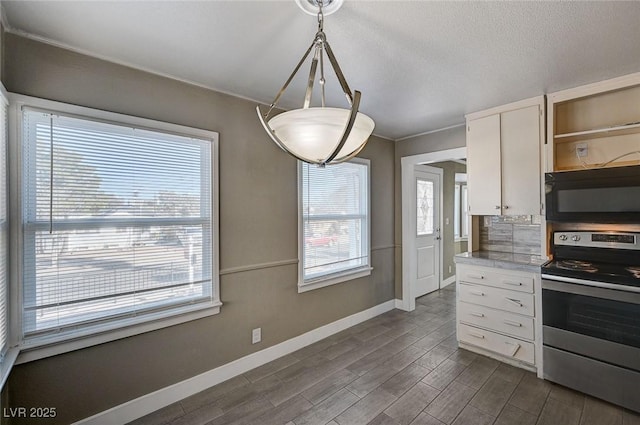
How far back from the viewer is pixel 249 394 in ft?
7.54

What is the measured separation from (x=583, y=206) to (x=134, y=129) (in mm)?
3608

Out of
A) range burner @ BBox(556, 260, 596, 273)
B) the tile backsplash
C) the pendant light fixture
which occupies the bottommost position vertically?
range burner @ BBox(556, 260, 596, 273)

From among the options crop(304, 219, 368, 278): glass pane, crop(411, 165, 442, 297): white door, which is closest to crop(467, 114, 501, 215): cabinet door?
crop(411, 165, 442, 297): white door

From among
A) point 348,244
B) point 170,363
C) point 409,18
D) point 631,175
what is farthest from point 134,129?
point 631,175

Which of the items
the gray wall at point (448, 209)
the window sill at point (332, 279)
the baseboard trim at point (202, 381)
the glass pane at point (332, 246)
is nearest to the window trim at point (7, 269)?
the baseboard trim at point (202, 381)

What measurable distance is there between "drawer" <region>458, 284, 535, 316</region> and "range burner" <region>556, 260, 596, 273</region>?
14.4 inches

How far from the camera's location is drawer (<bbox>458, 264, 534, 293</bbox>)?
2.57 meters

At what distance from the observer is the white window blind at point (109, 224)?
171 centimetres

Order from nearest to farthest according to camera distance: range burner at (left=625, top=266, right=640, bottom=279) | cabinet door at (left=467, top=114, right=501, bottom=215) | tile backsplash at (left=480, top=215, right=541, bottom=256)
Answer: range burner at (left=625, top=266, right=640, bottom=279) → cabinet door at (left=467, top=114, right=501, bottom=215) → tile backsplash at (left=480, top=215, right=541, bottom=256)

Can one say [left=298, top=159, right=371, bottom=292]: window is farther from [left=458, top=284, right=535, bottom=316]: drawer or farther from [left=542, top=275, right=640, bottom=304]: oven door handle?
[left=542, top=275, right=640, bottom=304]: oven door handle

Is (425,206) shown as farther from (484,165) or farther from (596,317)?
(596,317)

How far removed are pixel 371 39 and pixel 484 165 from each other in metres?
1.94

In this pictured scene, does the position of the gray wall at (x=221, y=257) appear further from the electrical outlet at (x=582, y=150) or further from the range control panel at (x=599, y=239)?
the electrical outlet at (x=582, y=150)

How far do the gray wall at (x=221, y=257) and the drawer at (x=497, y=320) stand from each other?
1282 mm
